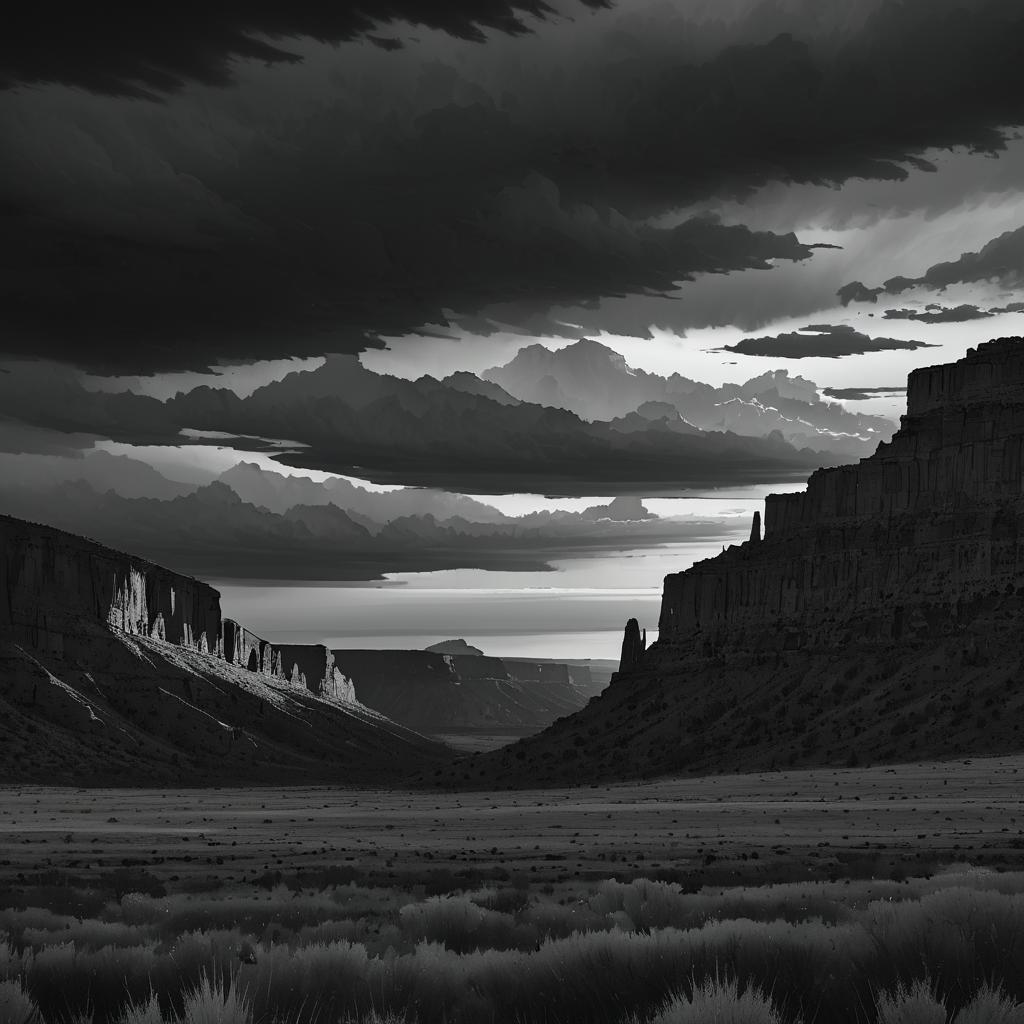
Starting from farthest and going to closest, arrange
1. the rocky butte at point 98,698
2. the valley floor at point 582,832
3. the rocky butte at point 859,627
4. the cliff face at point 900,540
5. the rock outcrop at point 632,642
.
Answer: the rock outcrop at point 632,642
the rocky butte at point 98,698
the cliff face at point 900,540
the rocky butte at point 859,627
the valley floor at point 582,832

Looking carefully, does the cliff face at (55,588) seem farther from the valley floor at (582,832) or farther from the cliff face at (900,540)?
the valley floor at (582,832)

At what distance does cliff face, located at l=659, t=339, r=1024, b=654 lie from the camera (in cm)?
11944

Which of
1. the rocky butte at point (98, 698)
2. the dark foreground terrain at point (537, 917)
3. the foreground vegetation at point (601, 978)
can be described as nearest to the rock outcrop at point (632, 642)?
the rocky butte at point (98, 698)

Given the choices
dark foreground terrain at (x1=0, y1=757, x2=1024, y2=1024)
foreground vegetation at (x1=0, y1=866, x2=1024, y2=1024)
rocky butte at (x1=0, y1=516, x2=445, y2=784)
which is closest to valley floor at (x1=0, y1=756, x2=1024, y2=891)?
dark foreground terrain at (x1=0, y1=757, x2=1024, y2=1024)

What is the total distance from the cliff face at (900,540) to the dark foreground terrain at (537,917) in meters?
54.3

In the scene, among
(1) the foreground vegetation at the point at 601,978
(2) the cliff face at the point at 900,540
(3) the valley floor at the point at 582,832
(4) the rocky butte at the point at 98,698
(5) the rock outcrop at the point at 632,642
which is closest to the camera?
(1) the foreground vegetation at the point at 601,978

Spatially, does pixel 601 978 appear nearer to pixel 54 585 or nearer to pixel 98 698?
pixel 98 698

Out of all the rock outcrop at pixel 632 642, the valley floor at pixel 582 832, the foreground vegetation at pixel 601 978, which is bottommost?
the valley floor at pixel 582 832

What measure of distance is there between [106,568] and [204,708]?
2214cm

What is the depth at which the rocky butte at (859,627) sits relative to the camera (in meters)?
105

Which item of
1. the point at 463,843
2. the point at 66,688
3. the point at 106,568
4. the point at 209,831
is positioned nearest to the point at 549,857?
the point at 463,843

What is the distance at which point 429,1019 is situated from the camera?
1336 cm

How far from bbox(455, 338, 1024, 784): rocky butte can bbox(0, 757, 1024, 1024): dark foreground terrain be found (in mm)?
37169

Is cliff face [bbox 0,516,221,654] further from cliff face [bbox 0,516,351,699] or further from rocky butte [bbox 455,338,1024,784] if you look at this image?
rocky butte [bbox 455,338,1024,784]
